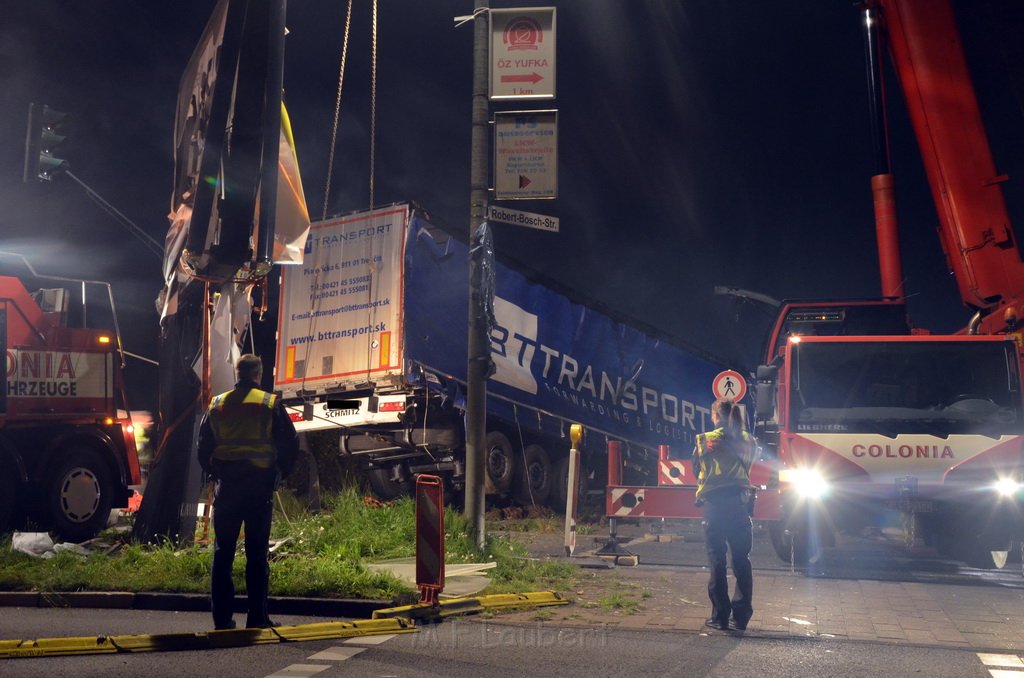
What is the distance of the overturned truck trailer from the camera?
52.1 ft

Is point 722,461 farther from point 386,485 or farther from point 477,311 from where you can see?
point 386,485

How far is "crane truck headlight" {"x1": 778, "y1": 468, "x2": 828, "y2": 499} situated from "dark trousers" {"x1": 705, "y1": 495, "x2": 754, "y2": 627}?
3.59 metres

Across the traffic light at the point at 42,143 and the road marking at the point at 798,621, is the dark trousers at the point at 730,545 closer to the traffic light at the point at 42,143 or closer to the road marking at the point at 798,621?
the road marking at the point at 798,621

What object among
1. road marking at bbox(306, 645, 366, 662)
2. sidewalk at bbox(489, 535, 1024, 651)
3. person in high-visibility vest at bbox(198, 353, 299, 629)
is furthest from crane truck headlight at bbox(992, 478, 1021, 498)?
person in high-visibility vest at bbox(198, 353, 299, 629)

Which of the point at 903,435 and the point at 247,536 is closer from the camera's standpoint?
the point at 247,536

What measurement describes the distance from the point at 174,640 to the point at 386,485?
1147 centimetres

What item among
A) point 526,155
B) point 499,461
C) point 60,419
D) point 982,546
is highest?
point 526,155

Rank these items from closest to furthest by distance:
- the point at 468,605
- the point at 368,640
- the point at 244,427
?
the point at 368,640
the point at 244,427
the point at 468,605

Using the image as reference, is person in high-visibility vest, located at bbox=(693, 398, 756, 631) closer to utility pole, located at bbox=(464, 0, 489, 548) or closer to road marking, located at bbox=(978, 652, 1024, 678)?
road marking, located at bbox=(978, 652, 1024, 678)

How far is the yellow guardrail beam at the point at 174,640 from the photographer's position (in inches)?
257

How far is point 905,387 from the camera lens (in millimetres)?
12094

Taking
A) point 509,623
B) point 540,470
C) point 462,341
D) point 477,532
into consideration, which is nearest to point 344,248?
point 462,341

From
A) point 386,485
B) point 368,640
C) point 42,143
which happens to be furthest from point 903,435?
point 42,143

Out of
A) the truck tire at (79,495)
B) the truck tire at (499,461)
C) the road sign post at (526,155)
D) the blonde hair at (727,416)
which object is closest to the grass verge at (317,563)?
the truck tire at (79,495)
